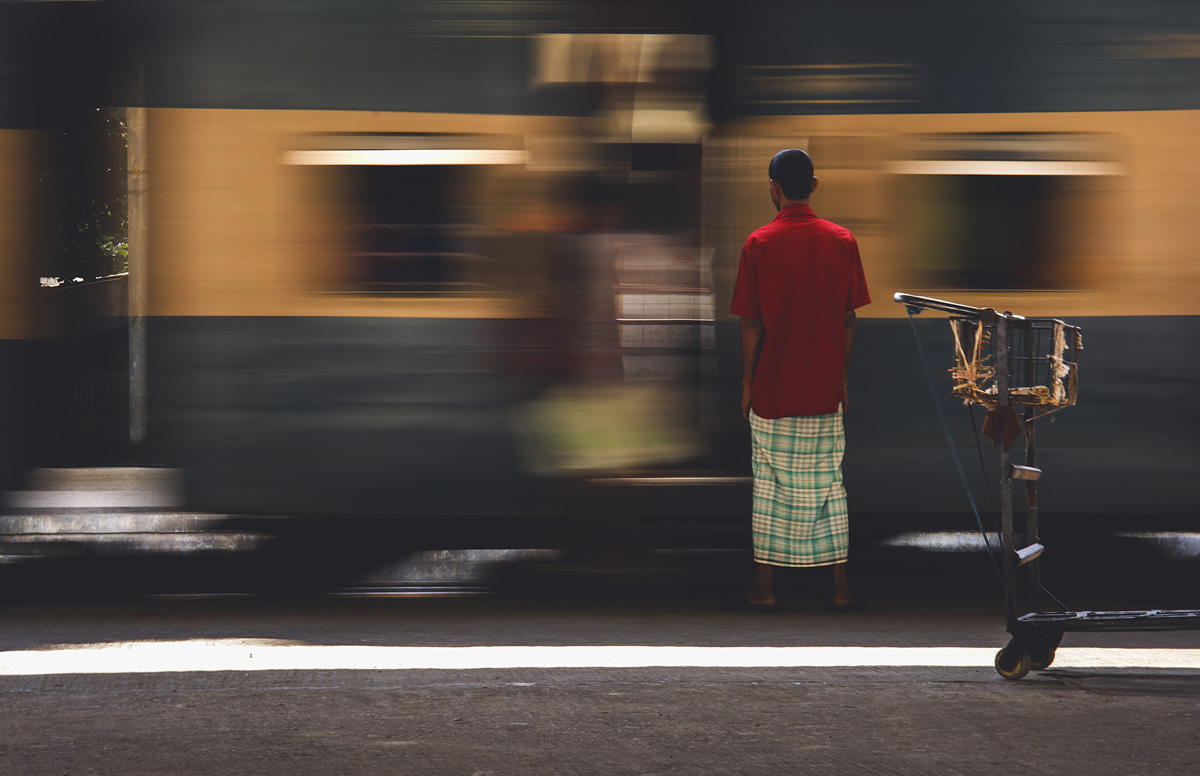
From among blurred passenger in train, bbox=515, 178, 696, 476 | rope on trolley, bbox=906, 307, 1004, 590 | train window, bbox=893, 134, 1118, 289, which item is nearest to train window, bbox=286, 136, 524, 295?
blurred passenger in train, bbox=515, 178, 696, 476

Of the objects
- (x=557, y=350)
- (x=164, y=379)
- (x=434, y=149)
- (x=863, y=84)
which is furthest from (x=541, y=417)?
(x=863, y=84)

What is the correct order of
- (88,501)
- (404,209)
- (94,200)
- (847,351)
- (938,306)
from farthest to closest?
(94,200)
(88,501)
(404,209)
(847,351)
(938,306)

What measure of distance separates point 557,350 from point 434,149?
38.9 inches

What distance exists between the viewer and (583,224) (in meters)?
6.12

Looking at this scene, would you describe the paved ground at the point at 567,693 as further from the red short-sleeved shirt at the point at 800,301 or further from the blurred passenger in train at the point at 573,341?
the red short-sleeved shirt at the point at 800,301

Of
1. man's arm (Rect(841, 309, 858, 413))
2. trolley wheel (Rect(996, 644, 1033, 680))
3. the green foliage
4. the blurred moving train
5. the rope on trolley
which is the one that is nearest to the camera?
trolley wheel (Rect(996, 644, 1033, 680))

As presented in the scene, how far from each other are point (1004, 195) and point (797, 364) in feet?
3.98

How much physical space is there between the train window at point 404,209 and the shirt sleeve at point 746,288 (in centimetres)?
107

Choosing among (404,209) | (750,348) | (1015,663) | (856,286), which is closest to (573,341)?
(750,348)

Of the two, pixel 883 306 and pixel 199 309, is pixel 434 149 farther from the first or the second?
pixel 883 306

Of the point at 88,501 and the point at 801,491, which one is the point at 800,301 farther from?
the point at 88,501

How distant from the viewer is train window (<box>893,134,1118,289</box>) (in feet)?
20.0

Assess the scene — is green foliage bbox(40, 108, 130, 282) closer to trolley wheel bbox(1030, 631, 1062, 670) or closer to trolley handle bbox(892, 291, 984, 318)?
trolley handle bbox(892, 291, 984, 318)

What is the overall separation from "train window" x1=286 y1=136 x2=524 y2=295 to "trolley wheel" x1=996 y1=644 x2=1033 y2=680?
2.59 m
